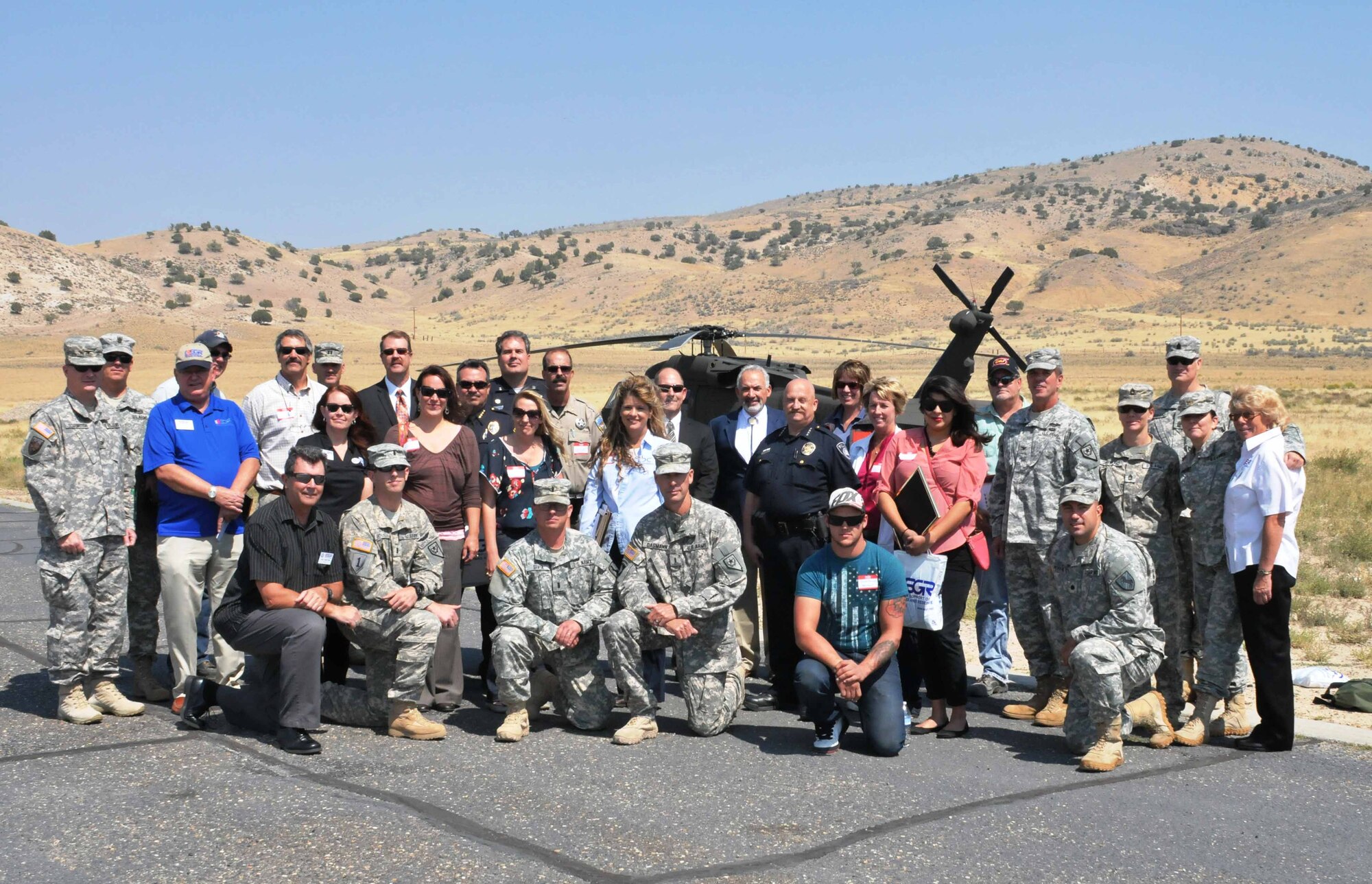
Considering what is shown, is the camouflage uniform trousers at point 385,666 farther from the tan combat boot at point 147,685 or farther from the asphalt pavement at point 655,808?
the tan combat boot at point 147,685

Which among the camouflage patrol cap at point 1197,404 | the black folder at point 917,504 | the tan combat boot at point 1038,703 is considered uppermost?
the camouflage patrol cap at point 1197,404

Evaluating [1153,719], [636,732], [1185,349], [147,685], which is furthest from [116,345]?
[1185,349]

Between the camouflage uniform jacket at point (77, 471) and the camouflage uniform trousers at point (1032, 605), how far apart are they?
5.20 m

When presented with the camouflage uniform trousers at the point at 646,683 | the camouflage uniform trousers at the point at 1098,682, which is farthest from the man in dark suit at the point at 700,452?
the camouflage uniform trousers at the point at 1098,682

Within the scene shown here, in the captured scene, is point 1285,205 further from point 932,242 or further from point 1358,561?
point 1358,561

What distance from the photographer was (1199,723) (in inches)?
265

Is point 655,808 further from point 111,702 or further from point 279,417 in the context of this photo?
point 279,417

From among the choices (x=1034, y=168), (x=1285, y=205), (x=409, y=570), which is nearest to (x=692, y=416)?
(x=409, y=570)

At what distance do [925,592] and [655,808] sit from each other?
216 cm

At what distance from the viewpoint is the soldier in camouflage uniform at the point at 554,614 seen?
22.5 feet

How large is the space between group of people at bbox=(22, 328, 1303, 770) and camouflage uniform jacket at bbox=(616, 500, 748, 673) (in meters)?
Result: 0.02

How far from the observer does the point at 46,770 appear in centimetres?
595

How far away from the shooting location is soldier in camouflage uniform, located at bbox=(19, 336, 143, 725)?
6.79m

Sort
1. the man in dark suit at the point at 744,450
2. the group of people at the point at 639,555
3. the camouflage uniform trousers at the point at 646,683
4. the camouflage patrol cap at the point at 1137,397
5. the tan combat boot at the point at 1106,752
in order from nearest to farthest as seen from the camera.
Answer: the tan combat boot at the point at 1106,752, the group of people at the point at 639,555, the camouflage uniform trousers at the point at 646,683, the camouflage patrol cap at the point at 1137,397, the man in dark suit at the point at 744,450
